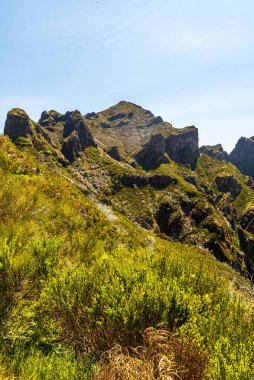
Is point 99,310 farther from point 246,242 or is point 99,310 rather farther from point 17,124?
point 17,124

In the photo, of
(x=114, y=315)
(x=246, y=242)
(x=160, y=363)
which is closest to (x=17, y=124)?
(x=246, y=242)

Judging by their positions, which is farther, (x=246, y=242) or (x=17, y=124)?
(x=17, y=124)

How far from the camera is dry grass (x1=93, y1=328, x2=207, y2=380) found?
18.0 feet

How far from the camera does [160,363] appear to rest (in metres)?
5.56

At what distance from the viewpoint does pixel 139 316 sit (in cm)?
704

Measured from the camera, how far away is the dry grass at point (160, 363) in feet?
18.0

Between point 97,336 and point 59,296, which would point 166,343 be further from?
point 59,296

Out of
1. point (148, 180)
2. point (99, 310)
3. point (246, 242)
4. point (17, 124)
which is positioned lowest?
point (246, 242)

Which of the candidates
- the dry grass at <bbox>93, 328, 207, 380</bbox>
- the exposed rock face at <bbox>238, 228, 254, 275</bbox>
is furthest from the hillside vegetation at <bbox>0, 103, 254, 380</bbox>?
the exposed rock face at <bbox>238, 228, 254, 275</bbox>

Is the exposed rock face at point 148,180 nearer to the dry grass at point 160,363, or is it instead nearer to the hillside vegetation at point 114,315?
the hillside vegetation at point 114,315

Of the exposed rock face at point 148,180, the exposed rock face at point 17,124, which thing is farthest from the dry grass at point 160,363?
the exposed rock face at point 17,124

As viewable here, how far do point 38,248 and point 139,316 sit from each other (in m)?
3.51

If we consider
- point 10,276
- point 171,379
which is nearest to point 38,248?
point 10,276

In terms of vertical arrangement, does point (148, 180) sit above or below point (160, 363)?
above
